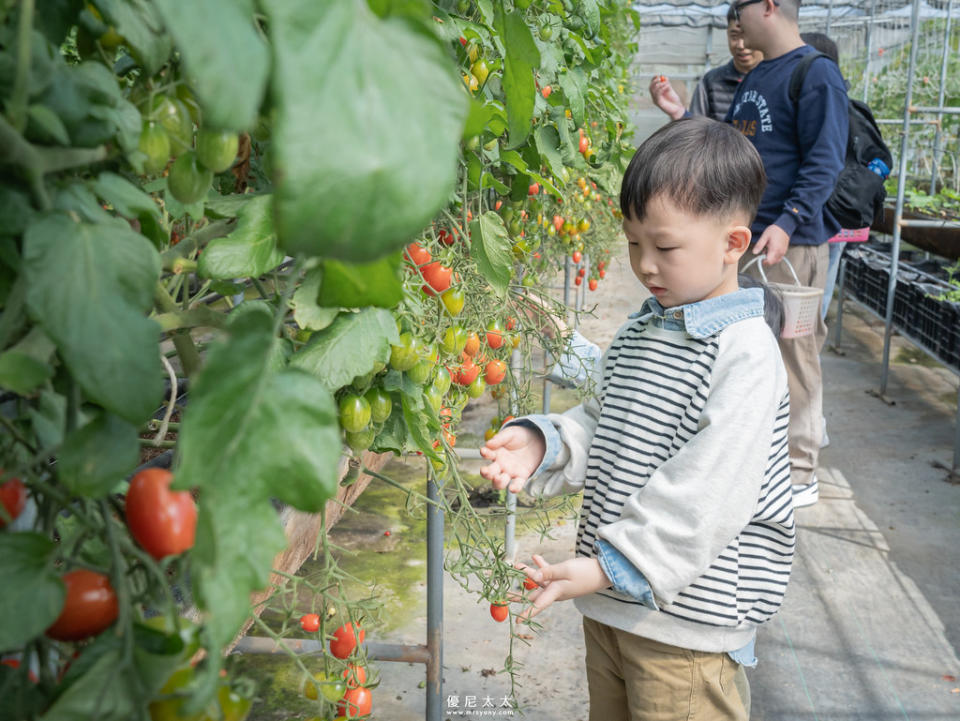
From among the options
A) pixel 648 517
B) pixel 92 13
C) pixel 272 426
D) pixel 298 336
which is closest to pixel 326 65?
pixel 272 426

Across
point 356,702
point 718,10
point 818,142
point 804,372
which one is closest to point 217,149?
point 356,702

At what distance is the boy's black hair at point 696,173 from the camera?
117 centimetres

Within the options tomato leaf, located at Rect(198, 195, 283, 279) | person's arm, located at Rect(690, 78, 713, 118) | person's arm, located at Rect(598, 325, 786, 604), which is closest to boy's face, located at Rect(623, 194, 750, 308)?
person's arm, located at Rect(598, 325, 786, 604)

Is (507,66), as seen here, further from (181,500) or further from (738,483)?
(738,483)

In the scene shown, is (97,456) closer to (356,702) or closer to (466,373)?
(356,702)

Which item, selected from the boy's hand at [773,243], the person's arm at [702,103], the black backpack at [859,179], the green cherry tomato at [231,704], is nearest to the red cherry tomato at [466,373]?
the green cherry tomato at [231,704]

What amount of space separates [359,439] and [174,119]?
0.38 meters

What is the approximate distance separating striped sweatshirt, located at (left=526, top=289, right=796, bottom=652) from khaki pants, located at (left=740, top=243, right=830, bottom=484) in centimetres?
168

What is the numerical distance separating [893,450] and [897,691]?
1699mm

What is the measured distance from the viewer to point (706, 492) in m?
1.07

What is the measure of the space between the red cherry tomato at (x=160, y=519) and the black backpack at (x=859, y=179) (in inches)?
108

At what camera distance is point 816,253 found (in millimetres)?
2795

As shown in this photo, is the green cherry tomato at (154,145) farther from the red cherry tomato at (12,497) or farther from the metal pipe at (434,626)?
the metal pipe at (434,626)

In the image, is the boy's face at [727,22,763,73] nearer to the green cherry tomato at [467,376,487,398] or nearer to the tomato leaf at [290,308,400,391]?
the green cherry tomato at [467,376,487,398]
